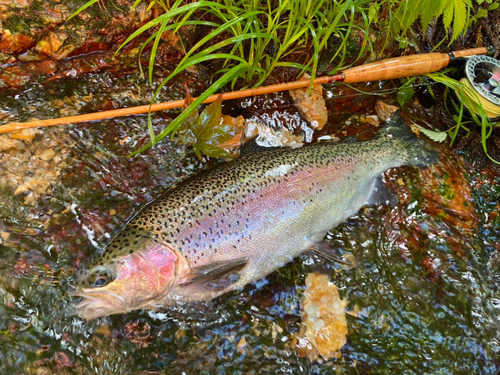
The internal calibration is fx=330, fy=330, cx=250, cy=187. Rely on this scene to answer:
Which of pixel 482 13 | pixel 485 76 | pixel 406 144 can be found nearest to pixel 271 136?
pixel 406 144

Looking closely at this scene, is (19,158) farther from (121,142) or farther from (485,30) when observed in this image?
(485,30)

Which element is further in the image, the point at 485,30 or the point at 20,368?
the point at 485,30

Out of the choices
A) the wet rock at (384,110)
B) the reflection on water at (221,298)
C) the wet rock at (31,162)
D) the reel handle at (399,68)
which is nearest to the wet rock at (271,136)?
→ the reflection on water at (221,298)

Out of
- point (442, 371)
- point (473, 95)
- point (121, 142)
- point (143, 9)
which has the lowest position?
point (442, 371)

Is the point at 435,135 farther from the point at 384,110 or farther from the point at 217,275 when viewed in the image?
the point at 217,275

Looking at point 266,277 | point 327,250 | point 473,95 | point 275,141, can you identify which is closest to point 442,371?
point 327,250

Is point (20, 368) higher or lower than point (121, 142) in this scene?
lower
